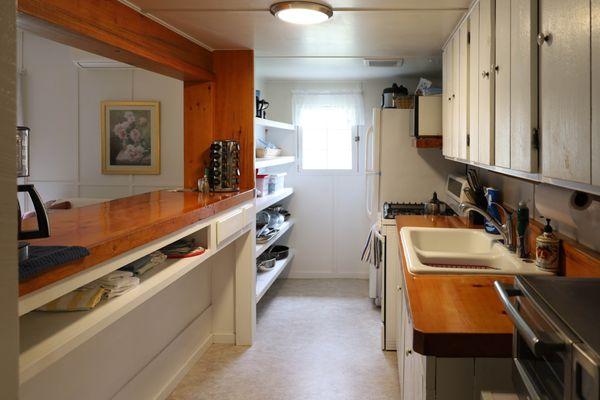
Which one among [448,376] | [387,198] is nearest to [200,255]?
[448,376]

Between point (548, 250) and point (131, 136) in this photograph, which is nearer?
point (548, 250)

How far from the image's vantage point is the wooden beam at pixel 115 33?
1929 millimetres

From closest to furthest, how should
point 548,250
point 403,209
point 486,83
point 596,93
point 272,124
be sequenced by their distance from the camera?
point 596,93, point 548,250, point 486,83, point 403,209, point 272,124

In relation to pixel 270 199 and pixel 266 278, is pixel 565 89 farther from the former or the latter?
pixel 266 278

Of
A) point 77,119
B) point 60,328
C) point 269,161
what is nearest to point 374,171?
point 269,161

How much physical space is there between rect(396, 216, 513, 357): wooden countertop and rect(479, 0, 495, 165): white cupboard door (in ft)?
1.91

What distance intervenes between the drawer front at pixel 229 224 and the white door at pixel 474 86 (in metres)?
1.39

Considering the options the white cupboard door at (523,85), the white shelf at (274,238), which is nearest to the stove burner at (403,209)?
the white shelf at (274,238)

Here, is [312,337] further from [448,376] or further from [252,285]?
[448,376]

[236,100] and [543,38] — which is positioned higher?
[236,100]

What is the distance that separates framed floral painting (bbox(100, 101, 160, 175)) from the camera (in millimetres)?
5180

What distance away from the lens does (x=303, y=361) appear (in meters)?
3.47

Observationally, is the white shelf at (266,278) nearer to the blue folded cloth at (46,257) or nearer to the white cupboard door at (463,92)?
the white cupboard door at (463,92)

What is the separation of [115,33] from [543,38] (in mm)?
1819
